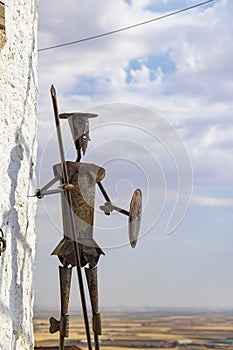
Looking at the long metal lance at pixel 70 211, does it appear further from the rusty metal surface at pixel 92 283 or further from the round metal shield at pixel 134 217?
the round metal shield at pixel 134 217

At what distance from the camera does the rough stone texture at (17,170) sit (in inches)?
143

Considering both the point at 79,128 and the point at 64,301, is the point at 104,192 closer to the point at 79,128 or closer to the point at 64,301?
the point at 79,128

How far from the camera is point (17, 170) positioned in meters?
3.79

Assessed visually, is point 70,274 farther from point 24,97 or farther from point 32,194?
point 24,97

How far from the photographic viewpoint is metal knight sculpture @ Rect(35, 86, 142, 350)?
12.7 ft

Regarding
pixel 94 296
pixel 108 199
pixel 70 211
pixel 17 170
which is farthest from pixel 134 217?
pixel 17 170

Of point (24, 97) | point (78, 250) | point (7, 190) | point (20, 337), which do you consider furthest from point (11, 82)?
point (20, 337)

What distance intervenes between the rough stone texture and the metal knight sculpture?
14cm

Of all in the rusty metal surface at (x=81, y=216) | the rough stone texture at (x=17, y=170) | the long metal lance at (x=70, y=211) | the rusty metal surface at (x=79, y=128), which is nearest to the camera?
the rough stone texture at (x=17, y=170)

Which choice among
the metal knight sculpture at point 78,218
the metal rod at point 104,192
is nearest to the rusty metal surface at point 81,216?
the metal knight sculpture at point 78,218

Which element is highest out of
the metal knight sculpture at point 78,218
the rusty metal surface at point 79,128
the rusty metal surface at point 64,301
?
the rusty metal surface at point 79,128

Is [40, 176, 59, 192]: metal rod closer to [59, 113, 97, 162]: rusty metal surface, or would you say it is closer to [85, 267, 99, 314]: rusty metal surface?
[59, 113, 97, 162]: rusty metal surface

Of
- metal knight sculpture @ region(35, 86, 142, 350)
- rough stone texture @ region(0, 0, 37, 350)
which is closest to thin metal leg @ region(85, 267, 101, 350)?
metal knight sculpture @ region(35, 86, 142, 350)

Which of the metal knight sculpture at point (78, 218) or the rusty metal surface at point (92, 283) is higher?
the metal knight sculpture at point (78, 218)
